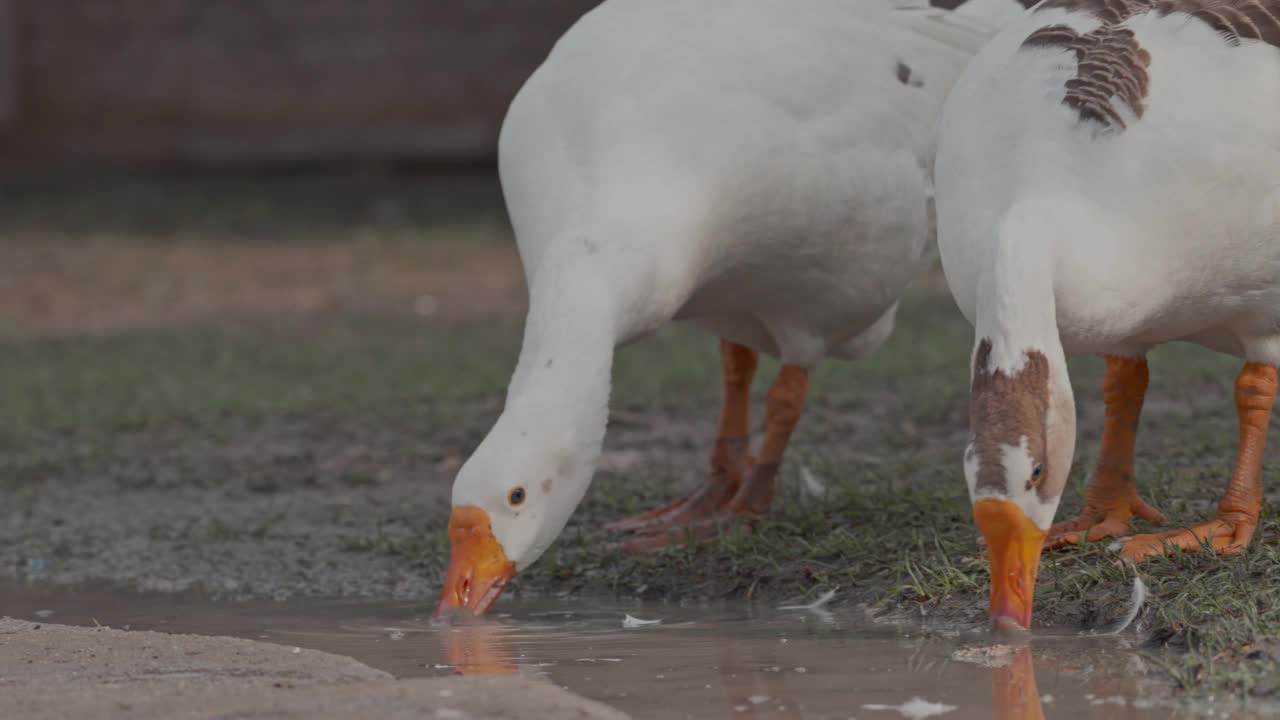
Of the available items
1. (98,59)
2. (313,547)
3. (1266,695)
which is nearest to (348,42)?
(98,59)

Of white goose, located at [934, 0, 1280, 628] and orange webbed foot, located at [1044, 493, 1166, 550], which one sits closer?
white goose, located at [934, 0, 1280, 628]

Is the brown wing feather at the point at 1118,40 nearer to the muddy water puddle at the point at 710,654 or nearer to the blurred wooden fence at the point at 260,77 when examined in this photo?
the muddy water puddle at the point at 710,654

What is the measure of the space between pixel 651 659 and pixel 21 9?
13569 millimetres

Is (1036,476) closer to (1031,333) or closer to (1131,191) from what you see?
(1031,333)

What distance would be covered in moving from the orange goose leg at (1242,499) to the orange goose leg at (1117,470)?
254mm

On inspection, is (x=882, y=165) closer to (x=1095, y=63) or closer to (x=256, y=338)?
(x=1095, y=63)

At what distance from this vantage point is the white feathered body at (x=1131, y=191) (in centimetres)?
461

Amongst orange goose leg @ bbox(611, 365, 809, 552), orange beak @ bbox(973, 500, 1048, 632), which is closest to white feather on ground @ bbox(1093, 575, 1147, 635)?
orange beak @ bbox(973, 500, 1048, 632)

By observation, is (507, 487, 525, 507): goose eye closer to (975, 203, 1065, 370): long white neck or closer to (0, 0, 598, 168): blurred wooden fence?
(975, 203, 1065, 370): long white neck

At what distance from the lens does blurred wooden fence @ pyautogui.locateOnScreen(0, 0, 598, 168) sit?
16.1 meters

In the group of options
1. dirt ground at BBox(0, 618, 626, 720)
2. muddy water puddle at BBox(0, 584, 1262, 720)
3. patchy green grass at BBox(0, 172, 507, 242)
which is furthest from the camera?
patchy green grass at BBox(0, 172, 507, 242)

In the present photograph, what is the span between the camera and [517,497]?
15.9ft

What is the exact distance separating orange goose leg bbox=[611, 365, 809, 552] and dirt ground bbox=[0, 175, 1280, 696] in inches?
4.7

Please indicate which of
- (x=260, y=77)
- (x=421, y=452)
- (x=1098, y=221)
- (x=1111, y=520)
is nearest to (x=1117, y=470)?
(x=1111, y=520)
